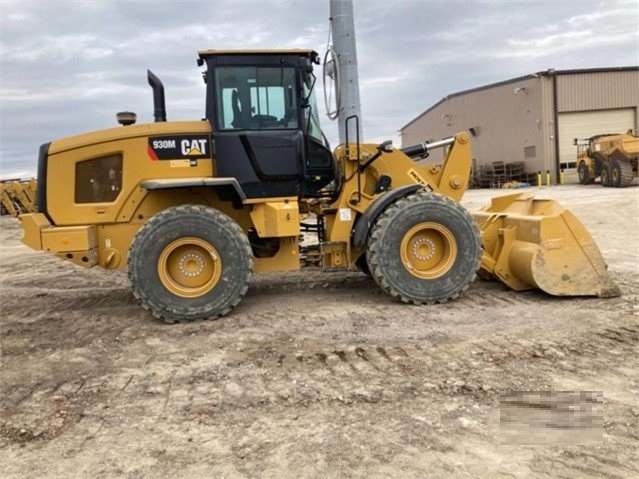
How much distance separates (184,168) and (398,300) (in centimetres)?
273

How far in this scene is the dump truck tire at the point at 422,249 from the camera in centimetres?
605

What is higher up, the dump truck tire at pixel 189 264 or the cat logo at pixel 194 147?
the cat logo at pixel 194 147

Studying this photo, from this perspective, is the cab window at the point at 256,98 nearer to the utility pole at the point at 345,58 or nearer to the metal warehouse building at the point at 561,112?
the utility pole at the point at 345,58

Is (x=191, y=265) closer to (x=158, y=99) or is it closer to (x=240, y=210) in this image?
(x=240, y=210)

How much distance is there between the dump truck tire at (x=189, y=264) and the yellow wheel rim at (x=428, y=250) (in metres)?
1.73

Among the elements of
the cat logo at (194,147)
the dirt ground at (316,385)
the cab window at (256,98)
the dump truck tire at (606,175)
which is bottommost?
the dirt ground at (316,385)

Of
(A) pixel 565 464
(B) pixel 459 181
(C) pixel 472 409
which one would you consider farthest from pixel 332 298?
(A) pixel 565 464

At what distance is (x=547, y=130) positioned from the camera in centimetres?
3130

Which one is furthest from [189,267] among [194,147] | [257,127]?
[257,127]

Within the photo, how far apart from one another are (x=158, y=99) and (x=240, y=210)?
1591 mm

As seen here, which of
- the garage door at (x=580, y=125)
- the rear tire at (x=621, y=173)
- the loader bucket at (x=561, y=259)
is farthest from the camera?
the garage door at (x=580, y=125)

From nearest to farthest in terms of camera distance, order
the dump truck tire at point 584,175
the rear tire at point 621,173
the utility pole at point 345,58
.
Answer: the utility pole at point 345,58 < the rear tire at point 621,173 < the dump truck tire at point 584,175

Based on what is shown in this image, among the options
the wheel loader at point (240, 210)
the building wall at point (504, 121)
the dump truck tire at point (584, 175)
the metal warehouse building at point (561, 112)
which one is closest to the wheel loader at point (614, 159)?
the dump truck tire at point (584, 175)

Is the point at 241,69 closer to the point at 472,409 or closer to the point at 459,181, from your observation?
the point at 459,181
